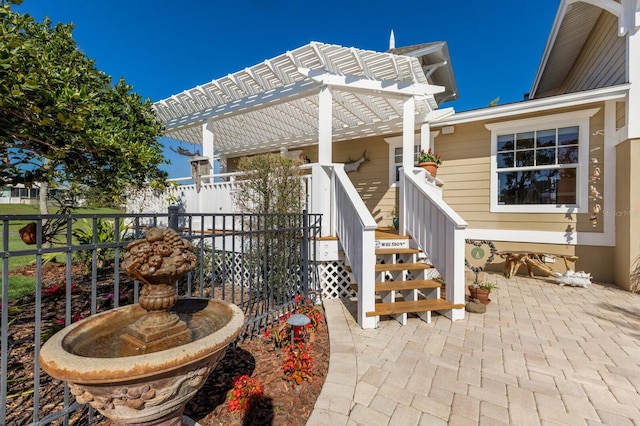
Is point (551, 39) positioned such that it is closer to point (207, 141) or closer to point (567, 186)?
point (567, 186)

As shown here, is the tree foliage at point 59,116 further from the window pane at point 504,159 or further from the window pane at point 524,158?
the window pane at point 524,158

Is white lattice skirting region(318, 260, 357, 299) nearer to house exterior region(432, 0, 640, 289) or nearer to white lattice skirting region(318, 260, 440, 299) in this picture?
white lattice skirting region(318, 260, 440, 299)

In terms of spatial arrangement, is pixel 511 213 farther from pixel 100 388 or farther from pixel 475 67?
pixel 475 67

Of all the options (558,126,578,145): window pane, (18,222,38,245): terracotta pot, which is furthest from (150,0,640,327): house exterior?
(18,222,38,245): terracotta pot

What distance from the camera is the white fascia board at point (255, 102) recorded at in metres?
5.36

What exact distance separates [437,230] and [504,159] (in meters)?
4.07

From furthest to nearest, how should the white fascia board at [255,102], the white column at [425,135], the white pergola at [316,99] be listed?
the white column at [425,135] < the white fascia board at [255,102] < the white pergola at [316,99]

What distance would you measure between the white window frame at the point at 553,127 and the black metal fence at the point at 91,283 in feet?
15.9

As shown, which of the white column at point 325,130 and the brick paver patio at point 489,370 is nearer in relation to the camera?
the brick paver patio at point 489,370

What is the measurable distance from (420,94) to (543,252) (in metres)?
4.32

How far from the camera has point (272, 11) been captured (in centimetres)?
1382

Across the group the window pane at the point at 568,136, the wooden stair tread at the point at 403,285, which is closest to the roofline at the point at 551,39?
the window pane at the point at 568,136

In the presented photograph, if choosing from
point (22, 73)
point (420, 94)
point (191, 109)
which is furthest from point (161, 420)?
point (191, 109)

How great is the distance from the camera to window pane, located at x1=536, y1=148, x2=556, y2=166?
6186 millimetres
